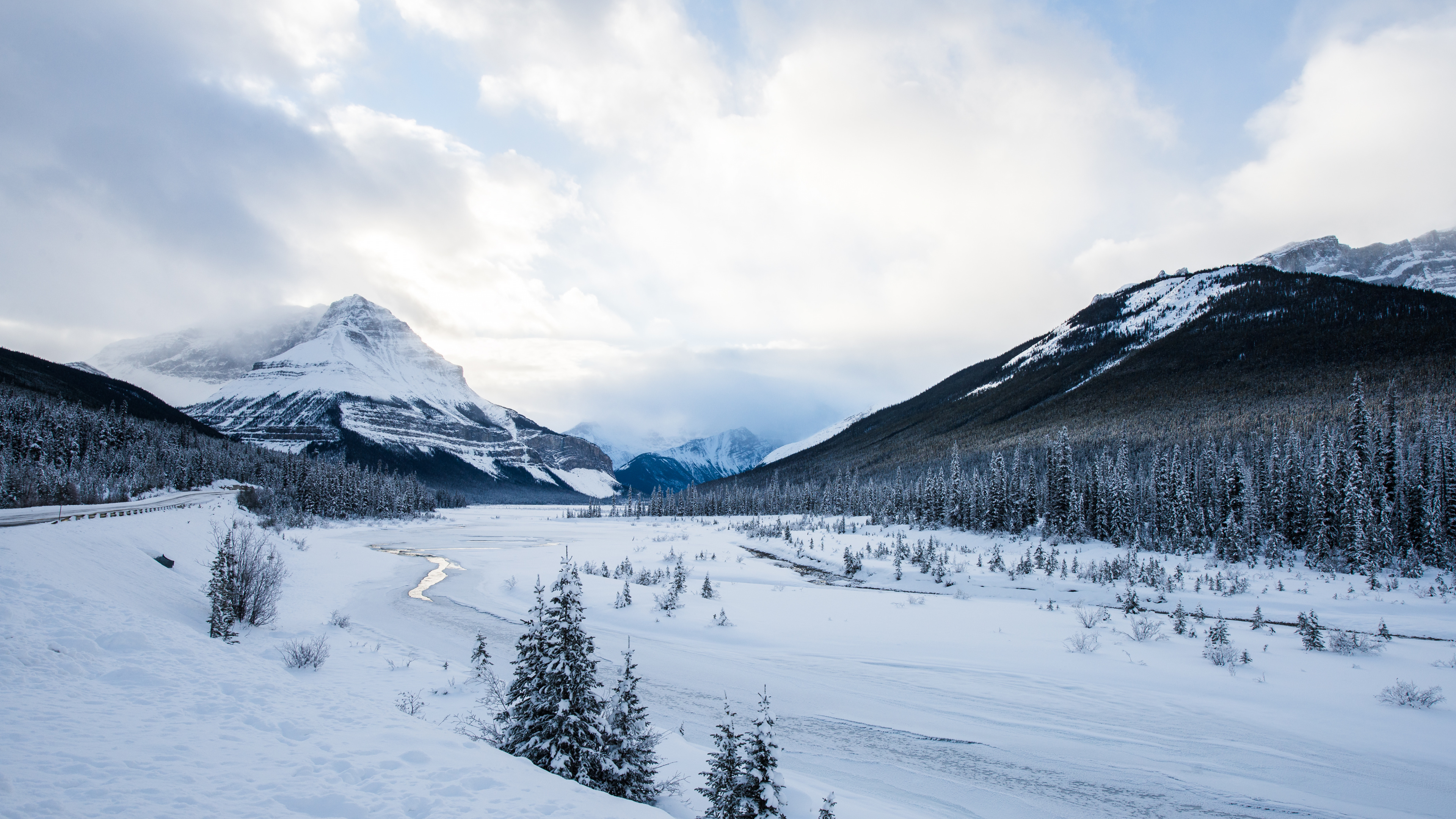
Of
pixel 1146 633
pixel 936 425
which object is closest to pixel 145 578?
pixel 1146 633

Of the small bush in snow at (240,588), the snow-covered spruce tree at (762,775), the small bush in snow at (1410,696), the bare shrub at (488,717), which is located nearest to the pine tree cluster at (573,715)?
the bare shrub at (488,717)

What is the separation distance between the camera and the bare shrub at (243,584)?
13.9m

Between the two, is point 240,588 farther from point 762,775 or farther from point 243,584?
point 762,775

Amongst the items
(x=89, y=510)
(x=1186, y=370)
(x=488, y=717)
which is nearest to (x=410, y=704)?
(x=488, y=717)

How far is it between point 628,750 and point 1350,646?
18421 mm

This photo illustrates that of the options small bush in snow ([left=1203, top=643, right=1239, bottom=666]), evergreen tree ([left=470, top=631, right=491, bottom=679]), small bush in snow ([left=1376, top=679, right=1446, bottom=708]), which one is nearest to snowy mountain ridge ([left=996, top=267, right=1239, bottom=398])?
small bush in snow ([left=1203, top=643, right=1239, bottom=666])

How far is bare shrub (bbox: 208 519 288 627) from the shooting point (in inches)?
546

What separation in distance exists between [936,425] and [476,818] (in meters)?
138

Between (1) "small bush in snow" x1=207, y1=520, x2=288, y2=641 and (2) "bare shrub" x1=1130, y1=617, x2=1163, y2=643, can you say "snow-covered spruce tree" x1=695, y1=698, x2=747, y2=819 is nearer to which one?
(1) "small bush in snow" x1=207, y1=520, x2=288, y2=641

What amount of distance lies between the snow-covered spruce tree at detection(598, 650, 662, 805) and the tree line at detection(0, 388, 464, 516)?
140 feet

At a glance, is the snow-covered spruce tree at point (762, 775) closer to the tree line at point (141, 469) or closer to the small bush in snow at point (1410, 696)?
the small bush in snow at point (1410, 696)

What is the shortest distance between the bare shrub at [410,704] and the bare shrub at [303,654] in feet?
7.81

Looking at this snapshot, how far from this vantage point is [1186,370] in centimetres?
9762

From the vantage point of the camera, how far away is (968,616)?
19.6 m
